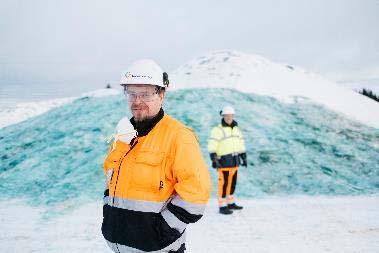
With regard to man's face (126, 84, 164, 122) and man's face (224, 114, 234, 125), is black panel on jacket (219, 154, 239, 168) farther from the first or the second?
man's face (126, 84, 164, 122)

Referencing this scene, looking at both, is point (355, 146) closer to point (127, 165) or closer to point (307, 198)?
point (307, 198)

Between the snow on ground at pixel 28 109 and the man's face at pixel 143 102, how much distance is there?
1771 centimetres

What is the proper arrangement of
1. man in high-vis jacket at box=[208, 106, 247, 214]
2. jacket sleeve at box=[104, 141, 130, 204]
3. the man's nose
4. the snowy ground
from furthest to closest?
man in high-vis jacket at box=[208, 106, 247, 214]
the snowy ground
jacket sleeve at box=[104, 141, 130, 204]
the man's nose

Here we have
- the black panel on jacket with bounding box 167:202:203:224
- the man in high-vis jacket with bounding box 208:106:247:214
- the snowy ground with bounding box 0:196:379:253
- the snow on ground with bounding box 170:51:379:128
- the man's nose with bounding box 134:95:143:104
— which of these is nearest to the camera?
the black panel on jacket with bounding box 167:202:203:224

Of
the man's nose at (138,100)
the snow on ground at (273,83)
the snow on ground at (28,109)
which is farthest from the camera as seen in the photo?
the snow on ground at (28,109)

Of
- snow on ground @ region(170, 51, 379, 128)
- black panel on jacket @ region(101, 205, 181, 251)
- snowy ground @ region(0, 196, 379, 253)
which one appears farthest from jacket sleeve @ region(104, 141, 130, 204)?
snow on ground @ region(170, 51, 379, 128)

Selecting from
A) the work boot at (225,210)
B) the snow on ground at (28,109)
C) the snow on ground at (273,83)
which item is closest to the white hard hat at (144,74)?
the work boot at (225,210)

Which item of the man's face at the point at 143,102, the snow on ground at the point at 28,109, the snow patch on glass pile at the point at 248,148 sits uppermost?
the man's face at the point at 143,102

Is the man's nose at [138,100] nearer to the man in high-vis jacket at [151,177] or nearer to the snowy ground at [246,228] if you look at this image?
the man in high-vis jacket at [151,177]

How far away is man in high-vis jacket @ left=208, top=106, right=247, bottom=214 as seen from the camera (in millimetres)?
7012

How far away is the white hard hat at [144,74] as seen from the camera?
7.62 ft

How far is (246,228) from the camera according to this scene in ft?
19.7

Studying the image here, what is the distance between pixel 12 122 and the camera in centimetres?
1970

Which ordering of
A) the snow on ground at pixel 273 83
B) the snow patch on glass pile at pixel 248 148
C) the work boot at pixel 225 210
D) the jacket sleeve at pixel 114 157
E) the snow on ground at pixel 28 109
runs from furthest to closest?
1. the snow on ground at pixel 28 109
2. the snow on ground at pixel 273 83
3. the snow patch on glass pile at pixel 248 148
4. the work boot at pixel 225 210
5. the jacket sleeve at pixel 114 157
